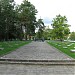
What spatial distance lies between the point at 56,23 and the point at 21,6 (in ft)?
117

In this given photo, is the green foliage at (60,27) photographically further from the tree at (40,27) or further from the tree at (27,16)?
the tree at (40,27)

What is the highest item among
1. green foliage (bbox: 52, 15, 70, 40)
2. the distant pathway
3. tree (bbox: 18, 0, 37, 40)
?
tree (bbox: 18, 0, 37, 40)

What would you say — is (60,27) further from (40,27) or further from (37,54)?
(40,27)

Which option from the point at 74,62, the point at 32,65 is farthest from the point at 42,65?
the point at 74,62

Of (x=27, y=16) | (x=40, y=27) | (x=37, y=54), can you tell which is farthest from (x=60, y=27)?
(x=40, y=27)

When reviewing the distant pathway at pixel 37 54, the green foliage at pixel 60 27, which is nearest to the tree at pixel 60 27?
the green foliage at pixel 60 27

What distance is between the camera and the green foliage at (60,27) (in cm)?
4600

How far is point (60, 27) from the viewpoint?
4631 cm

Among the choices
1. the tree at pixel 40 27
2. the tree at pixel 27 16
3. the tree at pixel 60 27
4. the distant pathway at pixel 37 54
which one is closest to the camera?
the distant pathway at pixel 37 54

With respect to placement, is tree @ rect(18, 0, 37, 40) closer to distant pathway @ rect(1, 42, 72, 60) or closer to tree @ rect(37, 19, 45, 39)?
tree @ rect(37, 19, 45, 39)

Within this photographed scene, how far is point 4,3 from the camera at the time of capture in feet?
181

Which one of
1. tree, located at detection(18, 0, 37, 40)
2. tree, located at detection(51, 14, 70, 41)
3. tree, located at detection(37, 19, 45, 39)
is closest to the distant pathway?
tree, located at detection(51, 14, 70, 41)

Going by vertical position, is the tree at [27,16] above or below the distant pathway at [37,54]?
above

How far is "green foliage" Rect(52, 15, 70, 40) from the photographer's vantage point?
46000 mm
